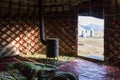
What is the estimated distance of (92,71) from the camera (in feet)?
12.9

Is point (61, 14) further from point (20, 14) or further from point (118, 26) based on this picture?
point (118, 26)

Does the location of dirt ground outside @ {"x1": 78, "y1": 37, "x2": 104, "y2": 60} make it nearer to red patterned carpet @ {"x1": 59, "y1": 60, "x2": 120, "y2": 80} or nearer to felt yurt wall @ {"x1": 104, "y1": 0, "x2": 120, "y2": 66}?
felt yurt wall @ {"x1": 104, "y1": 0, "x2": 120, "y2": 66}

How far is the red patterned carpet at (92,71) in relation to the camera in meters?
3.54

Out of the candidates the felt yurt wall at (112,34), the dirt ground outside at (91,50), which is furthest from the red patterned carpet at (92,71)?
the dirt ground outside at (91,50)

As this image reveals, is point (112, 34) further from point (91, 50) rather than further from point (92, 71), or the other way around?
point (91, 50)

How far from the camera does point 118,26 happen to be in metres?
4.45

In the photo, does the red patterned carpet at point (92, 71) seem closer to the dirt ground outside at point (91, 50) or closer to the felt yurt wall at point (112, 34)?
the felt yurt wall at point (112, 34)

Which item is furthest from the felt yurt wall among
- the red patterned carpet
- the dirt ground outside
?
the dirt ground outside

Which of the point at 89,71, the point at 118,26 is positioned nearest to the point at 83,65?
the point at 89,71

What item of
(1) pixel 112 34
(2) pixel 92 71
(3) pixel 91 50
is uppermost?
(1) pixel 112 34

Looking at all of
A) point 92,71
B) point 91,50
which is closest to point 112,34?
point 92,71

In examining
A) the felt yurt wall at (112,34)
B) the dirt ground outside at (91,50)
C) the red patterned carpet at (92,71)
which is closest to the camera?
the red patterned carpet at (92,71)

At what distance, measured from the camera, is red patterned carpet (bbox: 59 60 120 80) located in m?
3.54

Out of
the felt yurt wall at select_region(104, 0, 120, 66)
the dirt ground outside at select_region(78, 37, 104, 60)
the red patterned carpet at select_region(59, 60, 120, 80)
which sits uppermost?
the felt yurt wall at select_region(104, 0, 120, 66)
